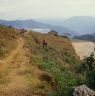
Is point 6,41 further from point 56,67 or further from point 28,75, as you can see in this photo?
point 28,75

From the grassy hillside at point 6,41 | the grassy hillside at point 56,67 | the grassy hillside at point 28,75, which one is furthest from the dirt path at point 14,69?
the grassy hillside at point 56,67

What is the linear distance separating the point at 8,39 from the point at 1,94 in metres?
20.4

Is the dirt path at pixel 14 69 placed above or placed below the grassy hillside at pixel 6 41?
below

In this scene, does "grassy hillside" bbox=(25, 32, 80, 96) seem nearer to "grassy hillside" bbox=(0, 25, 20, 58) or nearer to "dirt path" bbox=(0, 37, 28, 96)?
"dirt path" bbox=(0, 37, 28, 96)

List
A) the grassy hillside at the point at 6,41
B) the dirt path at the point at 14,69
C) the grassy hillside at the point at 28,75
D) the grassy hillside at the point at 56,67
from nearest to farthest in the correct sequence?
the grassy hillside at the point at 56,67
the grassy hillside at the point at 28,75
the dirt path at the point at 14,69
the grassy hillside at the point at 6,41

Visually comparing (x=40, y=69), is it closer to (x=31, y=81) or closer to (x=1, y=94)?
(x=31, y=81)

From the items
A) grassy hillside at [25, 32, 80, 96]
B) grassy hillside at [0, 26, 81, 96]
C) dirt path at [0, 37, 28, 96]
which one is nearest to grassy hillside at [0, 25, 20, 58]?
grassy hillside at [0, 26, 81, 96]

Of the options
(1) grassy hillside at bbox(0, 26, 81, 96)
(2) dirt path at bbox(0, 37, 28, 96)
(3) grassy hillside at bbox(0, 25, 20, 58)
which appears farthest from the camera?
(3) grassy hillside at bbox(0, 25, 20, 58)

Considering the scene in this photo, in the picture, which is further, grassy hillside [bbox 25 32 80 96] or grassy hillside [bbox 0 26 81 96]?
grassy hillside [bbox 0 26 81 96]

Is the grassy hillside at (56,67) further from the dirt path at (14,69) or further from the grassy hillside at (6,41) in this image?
the grassy hillside at (6,41)

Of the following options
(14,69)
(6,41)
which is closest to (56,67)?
(14,69)

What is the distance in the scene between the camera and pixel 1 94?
653 inches

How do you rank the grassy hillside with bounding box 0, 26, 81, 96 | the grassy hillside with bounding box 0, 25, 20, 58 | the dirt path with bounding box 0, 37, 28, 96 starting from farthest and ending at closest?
the grassy hillside with bounding box 0, 25, 20, 58 → the dirt path with bounding box 0, 37, 28, 96 → the grassy hillside with bounding box 0, 26, 81, 96

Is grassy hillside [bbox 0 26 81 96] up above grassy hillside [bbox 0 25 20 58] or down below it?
below
